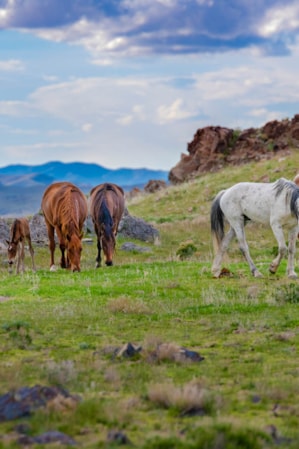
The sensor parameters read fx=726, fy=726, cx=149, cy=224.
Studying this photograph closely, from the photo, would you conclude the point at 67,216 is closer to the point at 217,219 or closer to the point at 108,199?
the point at 108,199

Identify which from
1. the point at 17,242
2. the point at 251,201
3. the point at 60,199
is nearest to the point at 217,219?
the point at 251,201

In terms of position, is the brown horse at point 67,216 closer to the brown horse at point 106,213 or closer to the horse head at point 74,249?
the horse head at point 74,249

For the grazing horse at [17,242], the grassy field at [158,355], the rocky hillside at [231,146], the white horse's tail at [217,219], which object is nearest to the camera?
the grassy field at [158,355]

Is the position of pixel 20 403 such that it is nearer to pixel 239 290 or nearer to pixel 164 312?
pixel 164 312

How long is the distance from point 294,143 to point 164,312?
4707cm

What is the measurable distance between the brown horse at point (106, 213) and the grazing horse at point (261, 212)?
3475 millimetres

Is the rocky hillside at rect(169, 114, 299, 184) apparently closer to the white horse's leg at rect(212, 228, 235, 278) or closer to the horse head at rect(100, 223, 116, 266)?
the horse head at rect(100, 223, 116, 266)

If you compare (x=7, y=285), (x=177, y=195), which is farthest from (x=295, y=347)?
(x=177, y=195)

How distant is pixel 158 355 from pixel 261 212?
847 centimetres

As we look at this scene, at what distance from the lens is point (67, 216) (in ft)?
62.6

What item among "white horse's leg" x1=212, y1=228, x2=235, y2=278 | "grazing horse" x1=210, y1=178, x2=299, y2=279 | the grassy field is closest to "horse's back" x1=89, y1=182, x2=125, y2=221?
→ the grassy field

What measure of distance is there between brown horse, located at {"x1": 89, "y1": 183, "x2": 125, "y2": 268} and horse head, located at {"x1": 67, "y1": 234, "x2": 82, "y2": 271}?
124 cm

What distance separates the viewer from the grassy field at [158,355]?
655cm

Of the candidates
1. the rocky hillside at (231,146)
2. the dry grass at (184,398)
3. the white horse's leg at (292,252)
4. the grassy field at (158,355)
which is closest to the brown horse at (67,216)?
the grassy field at (158,355)
